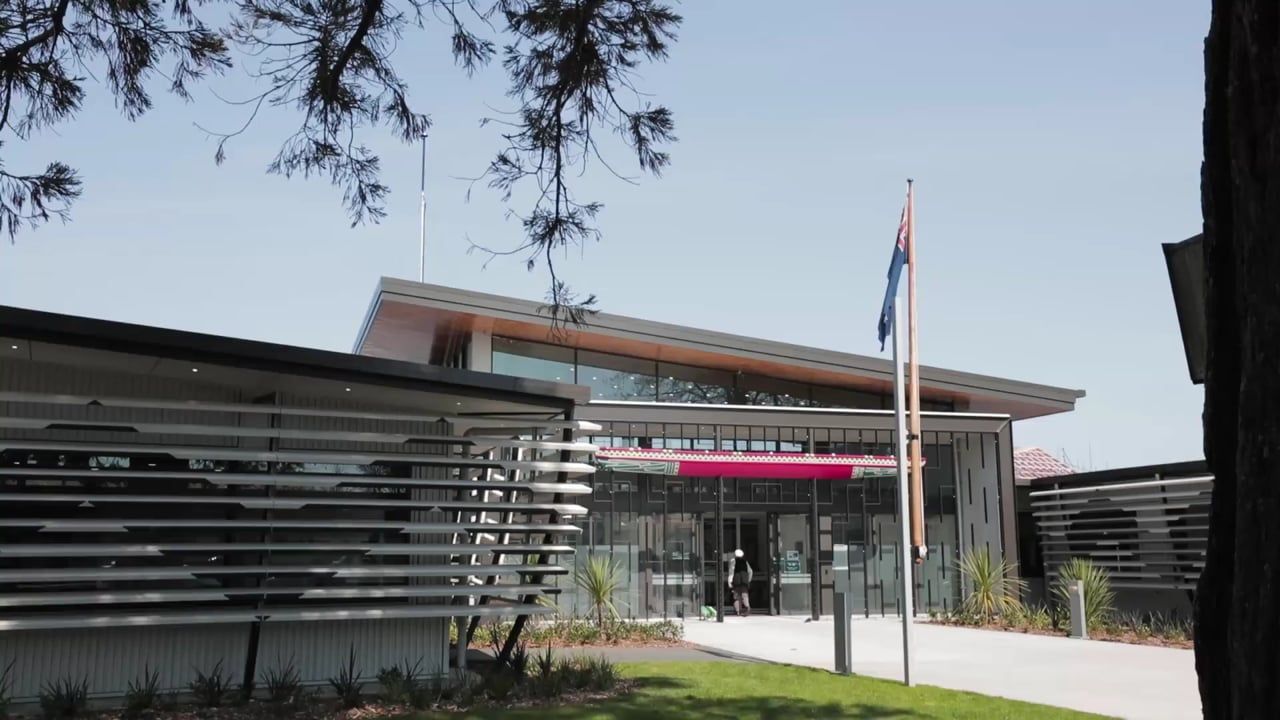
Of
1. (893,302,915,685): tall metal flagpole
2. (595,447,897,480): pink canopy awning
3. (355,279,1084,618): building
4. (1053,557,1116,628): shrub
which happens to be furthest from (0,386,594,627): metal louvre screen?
(1053,557,1116,628): shrub

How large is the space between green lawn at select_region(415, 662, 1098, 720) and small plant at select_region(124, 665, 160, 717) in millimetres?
2616

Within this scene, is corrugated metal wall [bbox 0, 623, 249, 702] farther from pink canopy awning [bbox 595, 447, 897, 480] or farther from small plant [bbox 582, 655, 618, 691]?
pink canopy awning [bbox 595, 447, 897, 480]

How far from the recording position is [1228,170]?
128 inches

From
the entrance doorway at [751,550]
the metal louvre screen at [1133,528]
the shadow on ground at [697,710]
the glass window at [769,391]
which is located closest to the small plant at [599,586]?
the entrance doorway at [751,550]

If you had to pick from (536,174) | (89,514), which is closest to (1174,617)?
(536,174)

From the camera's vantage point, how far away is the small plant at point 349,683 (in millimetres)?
11461

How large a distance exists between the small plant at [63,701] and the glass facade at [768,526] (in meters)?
14.3

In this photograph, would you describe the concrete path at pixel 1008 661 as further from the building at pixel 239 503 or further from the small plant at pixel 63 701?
the small plant at pixel 63 701

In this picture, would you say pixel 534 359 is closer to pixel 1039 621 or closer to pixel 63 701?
pixel 1039 621

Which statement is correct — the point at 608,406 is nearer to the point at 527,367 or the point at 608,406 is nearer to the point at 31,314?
the point at 527,367

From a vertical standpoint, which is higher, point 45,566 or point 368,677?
point 45,566

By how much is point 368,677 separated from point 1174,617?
53.8 ft

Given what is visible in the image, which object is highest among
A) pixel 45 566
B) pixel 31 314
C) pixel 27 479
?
pixel 31 314

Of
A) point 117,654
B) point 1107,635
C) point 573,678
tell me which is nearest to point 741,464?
point 1107,635
